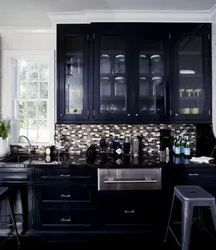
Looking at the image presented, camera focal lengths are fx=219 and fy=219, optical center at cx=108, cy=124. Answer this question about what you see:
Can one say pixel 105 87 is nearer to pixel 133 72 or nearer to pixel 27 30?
pixel 133 72

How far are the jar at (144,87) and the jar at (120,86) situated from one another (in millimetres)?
217

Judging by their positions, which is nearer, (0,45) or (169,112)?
(169,112)

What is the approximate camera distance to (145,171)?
246 centimetres

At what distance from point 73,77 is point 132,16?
41.9 inches

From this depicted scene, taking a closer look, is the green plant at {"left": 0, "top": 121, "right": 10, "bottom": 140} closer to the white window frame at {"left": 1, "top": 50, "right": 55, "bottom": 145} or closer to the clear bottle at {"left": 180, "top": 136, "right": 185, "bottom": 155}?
the white window frame at {"left": 1, "top": 50, "right": 55, "bottom": 145}

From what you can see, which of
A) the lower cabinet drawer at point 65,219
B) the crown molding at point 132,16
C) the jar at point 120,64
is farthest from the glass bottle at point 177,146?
the crown molding at point 132,16

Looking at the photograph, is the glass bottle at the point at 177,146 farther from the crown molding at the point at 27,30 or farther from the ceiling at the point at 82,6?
the crown molding at the point at 27,30

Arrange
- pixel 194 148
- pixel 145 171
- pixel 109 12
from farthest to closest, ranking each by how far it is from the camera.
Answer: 1. pixel 194 148
2. pixel 109 12
3. pixel 145 171

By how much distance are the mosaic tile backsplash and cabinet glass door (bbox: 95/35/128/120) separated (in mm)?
397

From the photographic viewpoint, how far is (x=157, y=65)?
2.80 m

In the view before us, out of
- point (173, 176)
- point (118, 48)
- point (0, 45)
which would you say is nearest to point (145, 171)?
point (173, 176)

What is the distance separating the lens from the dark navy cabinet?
2.77 meters

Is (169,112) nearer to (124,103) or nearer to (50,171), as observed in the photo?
(124,103)

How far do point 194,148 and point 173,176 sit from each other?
2.74 ft
